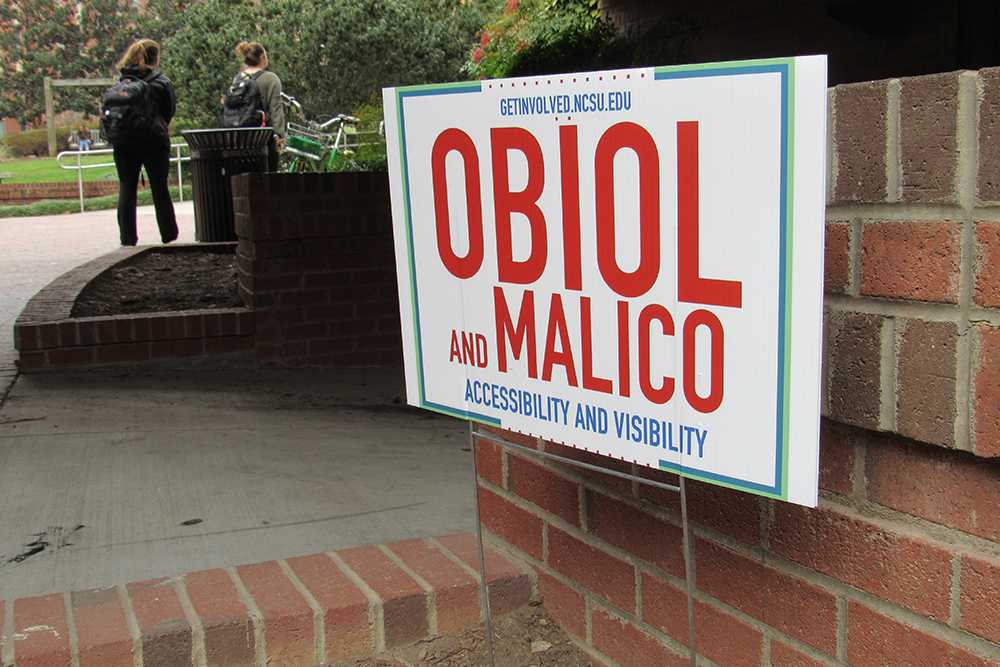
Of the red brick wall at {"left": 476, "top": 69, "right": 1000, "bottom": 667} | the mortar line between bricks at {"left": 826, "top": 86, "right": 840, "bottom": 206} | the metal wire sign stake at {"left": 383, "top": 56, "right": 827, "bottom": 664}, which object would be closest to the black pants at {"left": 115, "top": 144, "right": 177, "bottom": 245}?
the metal wire sign stake at {"left": 383, "top": 56, "right": 827, "bottom": 664}

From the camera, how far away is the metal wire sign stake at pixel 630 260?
1622 millimetres

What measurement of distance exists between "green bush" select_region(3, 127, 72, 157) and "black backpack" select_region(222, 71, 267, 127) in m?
34.5

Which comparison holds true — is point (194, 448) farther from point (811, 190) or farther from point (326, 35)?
point (326, 35)

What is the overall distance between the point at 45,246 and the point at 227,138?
439cm

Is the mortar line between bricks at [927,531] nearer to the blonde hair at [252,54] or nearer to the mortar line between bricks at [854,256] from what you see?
the mortar line between bricks at [854,256]

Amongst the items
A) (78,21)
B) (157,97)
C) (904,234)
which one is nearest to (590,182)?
(904,234)

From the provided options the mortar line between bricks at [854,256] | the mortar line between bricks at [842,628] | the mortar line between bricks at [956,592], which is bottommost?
the mortar line between bricks at [842,628]

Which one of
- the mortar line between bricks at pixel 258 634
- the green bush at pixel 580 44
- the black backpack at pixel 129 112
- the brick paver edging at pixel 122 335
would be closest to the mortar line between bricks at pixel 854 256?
the mortar line between bricks at pixel 258 634

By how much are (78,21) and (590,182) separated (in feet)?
156

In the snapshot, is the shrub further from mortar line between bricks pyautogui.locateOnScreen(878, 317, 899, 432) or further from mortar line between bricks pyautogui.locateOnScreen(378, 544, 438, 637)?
mortar line between bricks pyautogui.locateOnScreen(878, 317, 899, 432)

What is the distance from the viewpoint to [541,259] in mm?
1989

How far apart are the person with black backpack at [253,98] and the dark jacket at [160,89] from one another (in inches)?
33.0

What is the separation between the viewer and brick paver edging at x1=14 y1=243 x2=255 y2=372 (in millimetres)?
5355

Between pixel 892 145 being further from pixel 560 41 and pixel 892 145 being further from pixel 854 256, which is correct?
pixel 560 41
